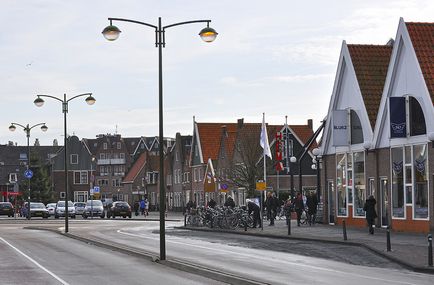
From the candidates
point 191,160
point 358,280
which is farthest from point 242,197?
point 358,280

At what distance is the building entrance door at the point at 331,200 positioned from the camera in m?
45.9

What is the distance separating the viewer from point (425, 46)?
1446 inches

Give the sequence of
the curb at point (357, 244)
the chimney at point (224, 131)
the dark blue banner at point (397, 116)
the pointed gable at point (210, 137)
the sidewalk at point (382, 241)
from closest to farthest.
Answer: the curb at point (357, 244)
the sidewalk at point (382, 241)
the dark blue banner at point (397, 116)
the chimney at point (224, 131)
the pointed gable at point (210, 137)

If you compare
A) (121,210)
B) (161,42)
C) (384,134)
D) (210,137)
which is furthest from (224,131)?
(161,42)

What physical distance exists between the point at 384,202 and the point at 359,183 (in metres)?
3.13

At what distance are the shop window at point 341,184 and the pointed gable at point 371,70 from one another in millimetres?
3486

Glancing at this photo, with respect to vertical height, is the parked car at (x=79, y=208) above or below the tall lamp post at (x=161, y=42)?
below

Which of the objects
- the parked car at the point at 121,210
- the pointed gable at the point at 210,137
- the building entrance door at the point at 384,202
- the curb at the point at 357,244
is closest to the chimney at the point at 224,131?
the pointed gable at the point at 210,137

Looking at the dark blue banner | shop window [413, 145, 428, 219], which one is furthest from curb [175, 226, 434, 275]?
the dark blue banner

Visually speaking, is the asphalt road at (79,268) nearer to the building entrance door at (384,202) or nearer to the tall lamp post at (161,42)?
the tall lamp post at (161,42)

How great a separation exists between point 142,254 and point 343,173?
66.3 feet

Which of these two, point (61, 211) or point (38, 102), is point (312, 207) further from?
point (61, 211)

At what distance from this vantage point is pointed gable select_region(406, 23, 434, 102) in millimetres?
35688

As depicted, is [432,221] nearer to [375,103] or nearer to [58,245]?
[375,103]
